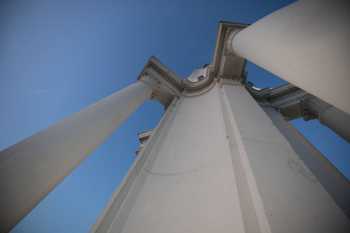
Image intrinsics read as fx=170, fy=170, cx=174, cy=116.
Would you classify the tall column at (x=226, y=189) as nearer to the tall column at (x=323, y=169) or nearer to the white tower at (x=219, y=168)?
the white tower at (x=219, y=168)

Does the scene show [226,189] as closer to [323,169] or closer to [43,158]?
[43,158]

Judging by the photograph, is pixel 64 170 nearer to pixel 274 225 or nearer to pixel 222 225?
pixel 222 225

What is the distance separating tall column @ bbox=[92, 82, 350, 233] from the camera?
203 centimetres

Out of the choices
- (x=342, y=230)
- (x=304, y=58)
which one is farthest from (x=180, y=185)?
(x=304, y=58)

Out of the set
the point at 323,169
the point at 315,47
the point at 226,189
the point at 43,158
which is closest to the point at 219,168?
the point at 226,189

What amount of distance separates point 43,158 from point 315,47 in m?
3.06

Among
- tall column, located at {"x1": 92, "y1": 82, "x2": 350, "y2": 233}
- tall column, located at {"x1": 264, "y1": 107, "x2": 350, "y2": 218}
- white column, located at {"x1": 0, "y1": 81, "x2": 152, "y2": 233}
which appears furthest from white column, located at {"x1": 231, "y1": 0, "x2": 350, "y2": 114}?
tall column, located at {"x1": 264, "y1": 107, "x2": 350, "y2": 218}

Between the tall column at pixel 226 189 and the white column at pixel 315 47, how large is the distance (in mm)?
1378

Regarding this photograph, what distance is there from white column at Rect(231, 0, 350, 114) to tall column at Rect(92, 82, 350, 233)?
4.52ft

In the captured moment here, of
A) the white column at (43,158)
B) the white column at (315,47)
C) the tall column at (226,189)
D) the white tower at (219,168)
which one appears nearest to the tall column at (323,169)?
the white tower at (219,168)

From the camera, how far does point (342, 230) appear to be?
1.91 meters

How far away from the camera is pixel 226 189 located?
266cm

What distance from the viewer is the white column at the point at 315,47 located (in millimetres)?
1241

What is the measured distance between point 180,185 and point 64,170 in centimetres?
195
